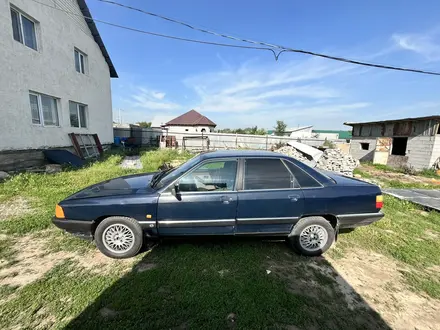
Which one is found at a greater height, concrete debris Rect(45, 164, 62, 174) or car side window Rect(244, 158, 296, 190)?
car side window Rect(244, 158, 296, 190)

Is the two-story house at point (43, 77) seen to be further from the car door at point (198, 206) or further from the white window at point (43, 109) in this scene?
the car door at point (198, 206)

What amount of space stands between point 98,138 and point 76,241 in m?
11.0

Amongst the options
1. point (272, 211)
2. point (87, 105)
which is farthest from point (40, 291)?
point (87, 105)

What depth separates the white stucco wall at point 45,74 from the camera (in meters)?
6.66

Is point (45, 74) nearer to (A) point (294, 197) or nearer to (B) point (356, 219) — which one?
(A) point (294, 197)

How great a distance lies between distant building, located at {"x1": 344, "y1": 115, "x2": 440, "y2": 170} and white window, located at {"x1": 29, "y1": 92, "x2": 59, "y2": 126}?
711 inches

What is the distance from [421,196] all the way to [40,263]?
9048 mm

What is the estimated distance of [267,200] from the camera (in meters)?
2.88

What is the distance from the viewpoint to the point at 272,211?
9.54ft

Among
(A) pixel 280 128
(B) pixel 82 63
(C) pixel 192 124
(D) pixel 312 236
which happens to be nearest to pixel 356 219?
(D) pixel 312 236

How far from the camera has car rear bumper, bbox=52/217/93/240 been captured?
9.09 ft

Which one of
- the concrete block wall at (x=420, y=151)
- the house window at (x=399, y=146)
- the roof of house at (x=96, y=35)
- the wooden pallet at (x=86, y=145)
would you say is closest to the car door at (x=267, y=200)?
the wooden pallet at (x=86, y=145)

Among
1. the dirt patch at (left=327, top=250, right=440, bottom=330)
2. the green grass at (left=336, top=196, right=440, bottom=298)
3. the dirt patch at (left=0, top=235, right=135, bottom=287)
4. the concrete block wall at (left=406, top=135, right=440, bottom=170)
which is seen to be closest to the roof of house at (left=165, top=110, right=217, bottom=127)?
the concrete block wall at (left=406, top=135, right=440, bottom=170)

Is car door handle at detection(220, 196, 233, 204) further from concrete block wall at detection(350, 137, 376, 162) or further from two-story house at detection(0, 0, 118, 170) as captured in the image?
concrete block wall at detection(350, 137, 376, 162)
